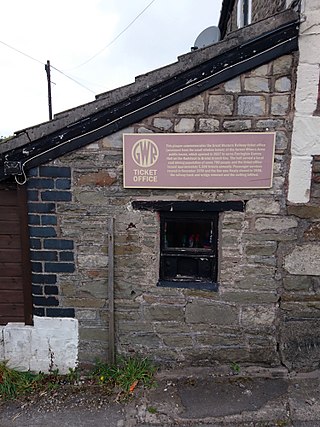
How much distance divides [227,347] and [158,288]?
3.10 feet

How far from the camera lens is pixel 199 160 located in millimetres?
2975

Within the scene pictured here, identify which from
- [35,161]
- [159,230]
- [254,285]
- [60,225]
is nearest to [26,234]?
[60,225]

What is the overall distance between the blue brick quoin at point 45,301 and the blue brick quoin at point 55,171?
124 centimetres

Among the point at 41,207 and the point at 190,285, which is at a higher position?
the point at 41,207

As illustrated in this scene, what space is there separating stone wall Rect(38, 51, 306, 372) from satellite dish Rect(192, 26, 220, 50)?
2740 mm

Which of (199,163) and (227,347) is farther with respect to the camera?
(227,347)

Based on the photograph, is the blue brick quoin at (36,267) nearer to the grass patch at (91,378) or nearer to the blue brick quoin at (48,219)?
the blue brick quoin at (48,219)

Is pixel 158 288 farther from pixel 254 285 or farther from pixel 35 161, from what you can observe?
pixel 35 161

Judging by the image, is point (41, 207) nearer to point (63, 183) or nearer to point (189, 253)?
point (63, 183)

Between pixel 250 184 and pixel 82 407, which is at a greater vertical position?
pixel 250 184

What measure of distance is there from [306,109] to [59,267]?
2758mm

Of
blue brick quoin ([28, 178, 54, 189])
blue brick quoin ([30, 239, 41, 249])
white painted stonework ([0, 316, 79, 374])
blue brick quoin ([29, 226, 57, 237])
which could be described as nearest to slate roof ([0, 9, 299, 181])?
blue brick quoin ([28, 178, 54, 189])

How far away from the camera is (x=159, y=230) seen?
10.4ft

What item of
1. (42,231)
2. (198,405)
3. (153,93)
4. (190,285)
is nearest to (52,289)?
(42,231)
